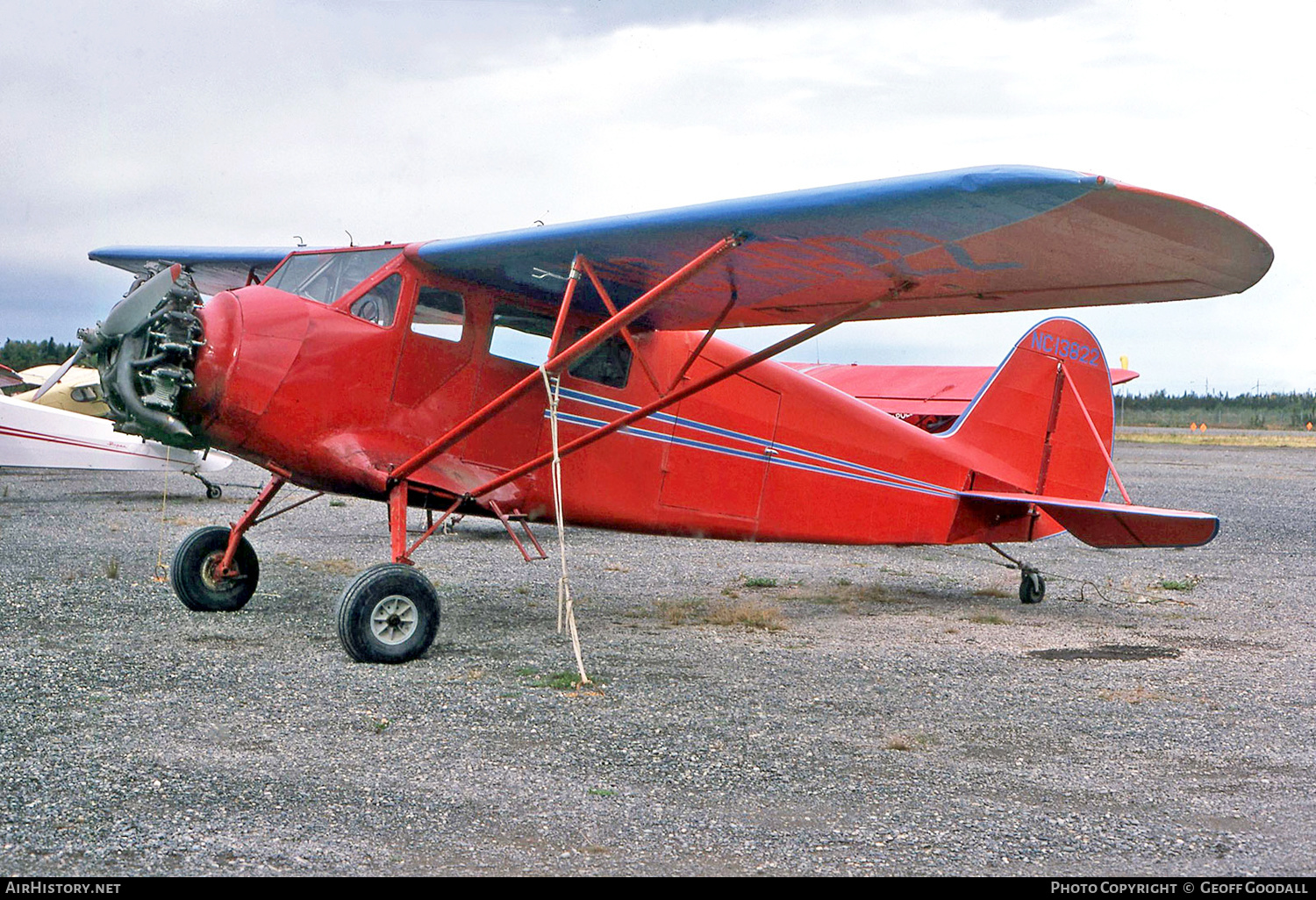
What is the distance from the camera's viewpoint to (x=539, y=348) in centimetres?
754

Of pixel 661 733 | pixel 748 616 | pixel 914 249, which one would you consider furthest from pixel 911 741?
pixel 748 616

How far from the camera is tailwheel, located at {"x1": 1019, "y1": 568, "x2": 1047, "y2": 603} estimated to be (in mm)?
9188

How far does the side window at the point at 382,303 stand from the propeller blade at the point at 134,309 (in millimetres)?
1187

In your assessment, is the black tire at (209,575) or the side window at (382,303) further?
the black tire at (209,575)

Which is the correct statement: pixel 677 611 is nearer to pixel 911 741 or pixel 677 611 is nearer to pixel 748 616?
pixel 748 616

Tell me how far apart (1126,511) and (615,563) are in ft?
17.2

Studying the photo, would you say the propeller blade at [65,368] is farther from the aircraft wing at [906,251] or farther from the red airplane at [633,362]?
the aircraft wing at [906,251]

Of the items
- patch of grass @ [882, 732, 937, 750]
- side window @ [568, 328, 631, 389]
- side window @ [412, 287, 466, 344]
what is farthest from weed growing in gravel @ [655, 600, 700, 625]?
patch of grass @ [882, 732, 937, 750]

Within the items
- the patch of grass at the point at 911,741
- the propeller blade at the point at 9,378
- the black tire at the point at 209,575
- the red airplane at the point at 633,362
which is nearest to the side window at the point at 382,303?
the red airplane at the point at 633,362

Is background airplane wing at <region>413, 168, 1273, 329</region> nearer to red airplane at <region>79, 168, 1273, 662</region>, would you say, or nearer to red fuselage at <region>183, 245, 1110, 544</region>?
red airplane at <region>79, 168, 1273, 662</region>

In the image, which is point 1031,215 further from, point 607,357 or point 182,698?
point 182,698

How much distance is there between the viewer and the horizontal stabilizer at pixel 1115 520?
788 centimetres

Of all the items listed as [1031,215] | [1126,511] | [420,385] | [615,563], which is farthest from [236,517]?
[1031,215]

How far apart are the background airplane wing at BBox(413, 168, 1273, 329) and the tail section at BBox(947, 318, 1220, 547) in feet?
8.81
